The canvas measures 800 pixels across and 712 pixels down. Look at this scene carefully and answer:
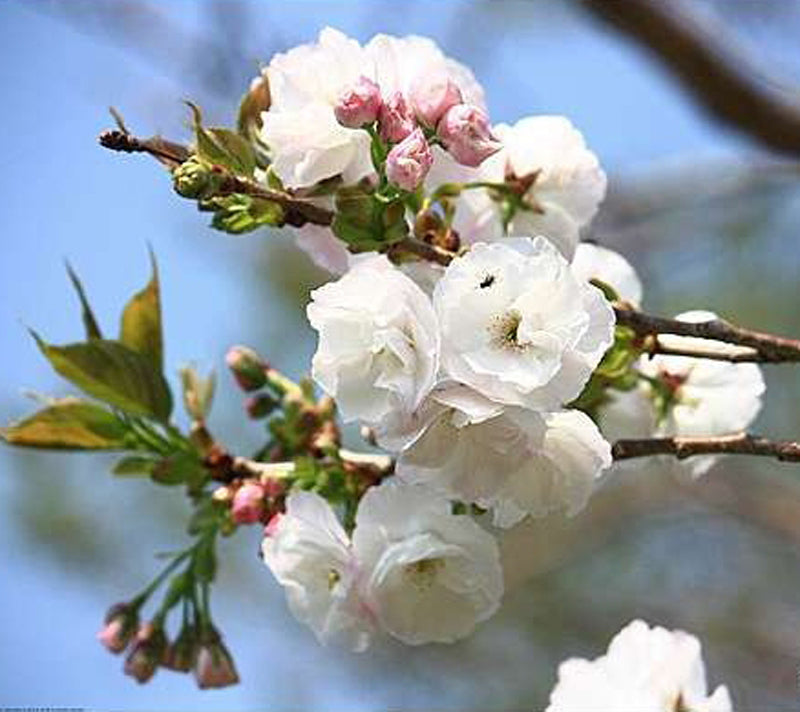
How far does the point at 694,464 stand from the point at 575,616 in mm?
1801

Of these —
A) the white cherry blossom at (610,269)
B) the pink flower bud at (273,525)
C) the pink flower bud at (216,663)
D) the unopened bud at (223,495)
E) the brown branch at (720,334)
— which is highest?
the white cherry blossom at (610,269)

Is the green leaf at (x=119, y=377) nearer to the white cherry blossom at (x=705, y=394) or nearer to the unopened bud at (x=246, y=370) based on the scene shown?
the unopened bud at (x=246, y=370)

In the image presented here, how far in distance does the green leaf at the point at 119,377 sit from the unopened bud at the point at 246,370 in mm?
87

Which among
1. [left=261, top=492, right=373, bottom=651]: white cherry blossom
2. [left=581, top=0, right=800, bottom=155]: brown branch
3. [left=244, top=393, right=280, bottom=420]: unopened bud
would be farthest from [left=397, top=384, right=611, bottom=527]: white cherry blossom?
[left=581, top=0, right=800, bottom=155]: brown branch

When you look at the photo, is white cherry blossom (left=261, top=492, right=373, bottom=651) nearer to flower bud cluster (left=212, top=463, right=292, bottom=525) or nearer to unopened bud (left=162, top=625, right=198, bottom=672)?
flower bud cluster (left=212, top=463, right=292, bottom=525)

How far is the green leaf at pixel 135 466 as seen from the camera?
878mm

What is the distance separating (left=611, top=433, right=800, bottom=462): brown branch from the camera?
0.72 m

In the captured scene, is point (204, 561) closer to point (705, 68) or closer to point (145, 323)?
point (145, 323)

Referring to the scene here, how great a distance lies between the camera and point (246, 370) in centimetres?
96

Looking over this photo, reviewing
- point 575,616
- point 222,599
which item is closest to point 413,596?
point 575,616

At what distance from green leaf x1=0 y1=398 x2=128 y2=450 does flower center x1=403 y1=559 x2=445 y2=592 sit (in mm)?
233

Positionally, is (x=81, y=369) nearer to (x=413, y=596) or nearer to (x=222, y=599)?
(x=413, y=596)

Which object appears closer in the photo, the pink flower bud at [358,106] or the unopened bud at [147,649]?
the pink flower bud at [358,106]

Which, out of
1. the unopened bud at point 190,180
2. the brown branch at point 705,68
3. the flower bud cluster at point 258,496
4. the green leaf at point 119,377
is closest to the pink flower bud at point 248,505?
the flower bud cluster at point 258,496
